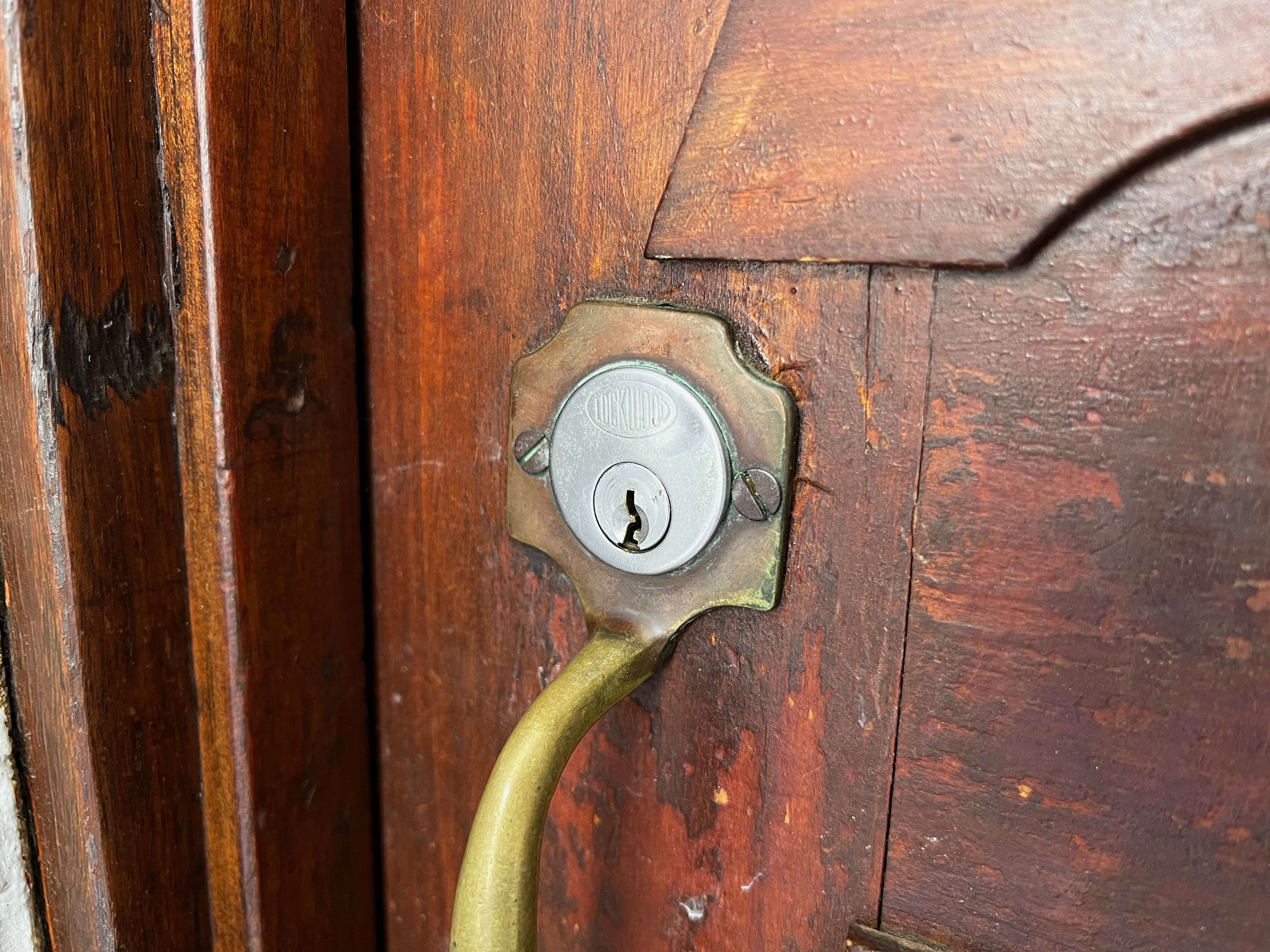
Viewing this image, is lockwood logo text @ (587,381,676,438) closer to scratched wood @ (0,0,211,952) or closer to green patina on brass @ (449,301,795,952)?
green patina on brass @ (449,301,795,952)

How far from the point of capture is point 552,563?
1.42 feet

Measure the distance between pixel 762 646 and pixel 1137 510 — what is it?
0.51 ft

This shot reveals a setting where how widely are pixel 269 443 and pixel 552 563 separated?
0.49 ft

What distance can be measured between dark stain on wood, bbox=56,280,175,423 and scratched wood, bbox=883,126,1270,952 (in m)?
0.34

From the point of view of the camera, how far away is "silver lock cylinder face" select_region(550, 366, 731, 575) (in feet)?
1.18

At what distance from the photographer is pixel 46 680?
16.1 inches

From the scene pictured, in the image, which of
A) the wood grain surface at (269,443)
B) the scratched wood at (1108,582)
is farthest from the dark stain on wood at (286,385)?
the scratched wood at (1108,582)

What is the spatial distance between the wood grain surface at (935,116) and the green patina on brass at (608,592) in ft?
0.14

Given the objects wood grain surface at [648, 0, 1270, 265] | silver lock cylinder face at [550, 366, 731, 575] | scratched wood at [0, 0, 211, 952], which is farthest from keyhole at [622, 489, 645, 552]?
scratched wood at [0, 0, 211, 952]

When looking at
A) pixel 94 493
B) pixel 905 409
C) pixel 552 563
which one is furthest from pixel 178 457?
pixel 905 409

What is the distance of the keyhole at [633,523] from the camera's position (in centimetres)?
38

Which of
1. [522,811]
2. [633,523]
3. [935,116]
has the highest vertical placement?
[935,116]

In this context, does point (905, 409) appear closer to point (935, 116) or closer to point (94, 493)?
point (935, 116)

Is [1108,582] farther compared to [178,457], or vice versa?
[178,457]
